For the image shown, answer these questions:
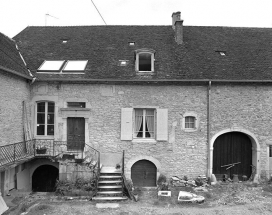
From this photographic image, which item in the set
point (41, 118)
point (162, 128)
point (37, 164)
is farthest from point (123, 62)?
point (37, 164)

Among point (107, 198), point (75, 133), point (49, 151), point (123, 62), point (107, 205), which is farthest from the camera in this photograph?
point (123, 62)

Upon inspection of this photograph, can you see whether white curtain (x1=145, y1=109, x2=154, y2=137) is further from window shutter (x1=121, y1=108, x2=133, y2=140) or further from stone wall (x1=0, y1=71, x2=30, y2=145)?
stone wall (x1=0, y1=71, x2=30, y2=145)

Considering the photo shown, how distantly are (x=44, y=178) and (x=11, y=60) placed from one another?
538 cm

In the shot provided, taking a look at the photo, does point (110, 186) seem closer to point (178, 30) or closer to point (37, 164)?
point (37, 164)

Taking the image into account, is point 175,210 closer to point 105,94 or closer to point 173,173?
point 173,173

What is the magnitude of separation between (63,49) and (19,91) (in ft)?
12.2

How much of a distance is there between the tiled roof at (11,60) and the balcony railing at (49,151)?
9.47ft

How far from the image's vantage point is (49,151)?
11312 millimetres

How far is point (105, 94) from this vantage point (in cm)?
1150

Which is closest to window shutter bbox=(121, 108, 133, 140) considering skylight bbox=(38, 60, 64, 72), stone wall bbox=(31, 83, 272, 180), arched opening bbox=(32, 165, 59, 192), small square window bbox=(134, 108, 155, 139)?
stone wall bbox=(31, 83, 272, 180)

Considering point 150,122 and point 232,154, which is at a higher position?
point 150,122

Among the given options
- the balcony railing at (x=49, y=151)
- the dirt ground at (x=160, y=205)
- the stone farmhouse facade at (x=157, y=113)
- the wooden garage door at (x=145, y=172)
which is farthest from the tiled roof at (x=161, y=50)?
the dirt ground at (x=160, y=205)

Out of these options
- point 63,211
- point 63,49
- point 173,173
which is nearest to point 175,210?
point 173,173

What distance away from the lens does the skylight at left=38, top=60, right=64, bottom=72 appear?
11781mm
